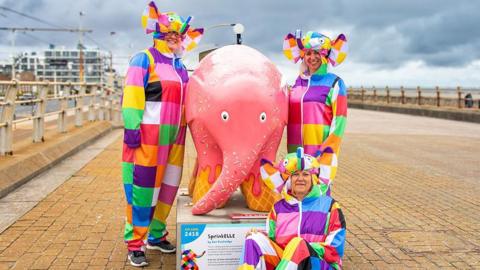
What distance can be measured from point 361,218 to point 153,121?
306cm

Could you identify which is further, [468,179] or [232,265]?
[468,179]

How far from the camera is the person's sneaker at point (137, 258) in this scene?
4.70 metres

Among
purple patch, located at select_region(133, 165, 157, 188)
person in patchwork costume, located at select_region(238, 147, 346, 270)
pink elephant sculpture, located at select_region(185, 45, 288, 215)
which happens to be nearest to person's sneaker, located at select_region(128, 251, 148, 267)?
purple patch, located at select_region(133, 165, 157, 188)

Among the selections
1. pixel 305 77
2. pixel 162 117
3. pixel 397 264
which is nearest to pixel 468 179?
pixel 397 264

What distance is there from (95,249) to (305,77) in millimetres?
2405

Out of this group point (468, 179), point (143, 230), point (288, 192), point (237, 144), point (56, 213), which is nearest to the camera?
point (288, 192)

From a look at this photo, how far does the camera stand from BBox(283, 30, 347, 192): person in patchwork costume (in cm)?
438

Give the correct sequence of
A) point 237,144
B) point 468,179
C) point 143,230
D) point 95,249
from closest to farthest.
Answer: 1. point 237,144
2. point 143,230
3. point 95,249
4. point 468,179

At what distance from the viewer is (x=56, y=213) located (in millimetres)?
6531

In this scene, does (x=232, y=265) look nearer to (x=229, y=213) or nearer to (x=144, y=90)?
(x=229, y=213)

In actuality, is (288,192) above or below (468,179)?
above

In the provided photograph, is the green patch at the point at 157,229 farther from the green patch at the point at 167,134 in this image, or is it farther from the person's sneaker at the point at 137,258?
the green patch at the point at 167,134

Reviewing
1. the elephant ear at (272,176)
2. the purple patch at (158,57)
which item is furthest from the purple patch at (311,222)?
the purple patch at (158,57)

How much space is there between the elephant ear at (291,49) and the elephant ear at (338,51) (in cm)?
24
